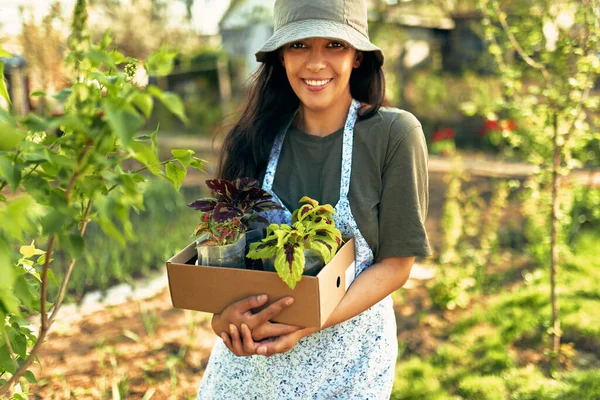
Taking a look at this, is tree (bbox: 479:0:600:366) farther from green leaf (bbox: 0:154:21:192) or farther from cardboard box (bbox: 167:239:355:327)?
green leaf (bbox: 0:154:21:192)

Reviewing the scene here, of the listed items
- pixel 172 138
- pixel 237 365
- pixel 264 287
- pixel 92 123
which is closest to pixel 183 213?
pixel 237 365

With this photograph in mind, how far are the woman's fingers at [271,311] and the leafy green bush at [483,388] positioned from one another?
5.96 ft

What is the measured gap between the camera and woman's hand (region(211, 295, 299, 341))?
1359 millimetres

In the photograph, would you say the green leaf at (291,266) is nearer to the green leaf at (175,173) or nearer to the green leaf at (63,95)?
the green leaf at (175,173)

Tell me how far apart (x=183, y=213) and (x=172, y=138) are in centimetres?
804

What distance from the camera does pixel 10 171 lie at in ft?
2.88

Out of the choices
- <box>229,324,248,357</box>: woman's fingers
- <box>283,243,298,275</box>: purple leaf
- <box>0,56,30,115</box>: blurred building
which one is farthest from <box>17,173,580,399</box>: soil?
<box>0,56,30,115</box>: blurred building

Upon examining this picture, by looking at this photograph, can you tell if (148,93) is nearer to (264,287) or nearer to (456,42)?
(264,287)

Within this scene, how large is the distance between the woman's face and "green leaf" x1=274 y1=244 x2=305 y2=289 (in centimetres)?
56

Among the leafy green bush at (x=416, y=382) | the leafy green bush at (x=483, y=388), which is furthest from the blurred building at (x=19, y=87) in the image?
the leafy green bush at (x=483, y=388)

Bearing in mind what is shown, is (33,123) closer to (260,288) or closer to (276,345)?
(260,288)

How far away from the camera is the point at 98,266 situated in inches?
175

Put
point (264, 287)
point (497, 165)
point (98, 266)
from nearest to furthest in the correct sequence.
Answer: point (264, 287)
point (98, 266)
point (497, 165)

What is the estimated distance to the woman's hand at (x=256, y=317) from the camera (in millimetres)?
1359
